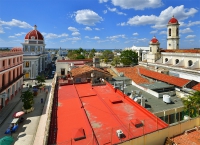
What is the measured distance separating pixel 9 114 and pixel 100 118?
21551 millimetres

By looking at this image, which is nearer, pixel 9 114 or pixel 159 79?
pixel 9 114

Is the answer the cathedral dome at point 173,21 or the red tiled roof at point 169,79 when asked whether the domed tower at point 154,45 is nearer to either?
the cathedral dome at point 173,21

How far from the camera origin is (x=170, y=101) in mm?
18781

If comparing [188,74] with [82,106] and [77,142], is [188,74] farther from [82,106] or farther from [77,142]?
[77,142]

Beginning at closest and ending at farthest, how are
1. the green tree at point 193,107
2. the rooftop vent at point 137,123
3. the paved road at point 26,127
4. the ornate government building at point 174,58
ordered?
the rooftop vent at point 137,123, the green tree at point 193,107, the paved road at point 26,127, the ornate government building at point 174,58

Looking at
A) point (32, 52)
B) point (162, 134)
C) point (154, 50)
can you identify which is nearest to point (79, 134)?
point (162, 134)

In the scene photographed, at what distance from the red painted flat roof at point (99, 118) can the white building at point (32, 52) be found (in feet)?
151

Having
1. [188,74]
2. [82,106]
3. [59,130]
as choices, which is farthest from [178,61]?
[59,130]

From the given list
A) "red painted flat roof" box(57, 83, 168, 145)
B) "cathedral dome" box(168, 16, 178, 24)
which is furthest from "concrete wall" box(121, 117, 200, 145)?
"cathedral dome" box(168, 16, 178, 24)

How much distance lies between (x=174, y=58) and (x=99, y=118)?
156ft

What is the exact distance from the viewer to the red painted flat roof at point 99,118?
10.1 meters

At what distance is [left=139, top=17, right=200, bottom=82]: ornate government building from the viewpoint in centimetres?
3986

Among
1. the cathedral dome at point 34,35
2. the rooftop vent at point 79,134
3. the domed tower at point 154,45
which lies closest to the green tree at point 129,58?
the domed tower at point 154,45

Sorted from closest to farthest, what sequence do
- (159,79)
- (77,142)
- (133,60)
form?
(77,142) → (159,79) → (133,60)
